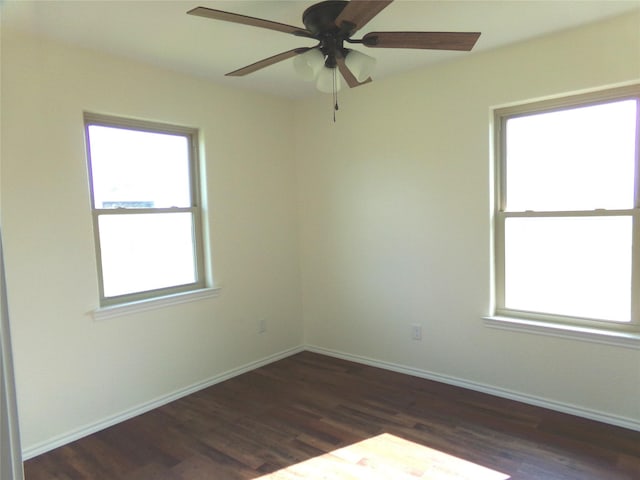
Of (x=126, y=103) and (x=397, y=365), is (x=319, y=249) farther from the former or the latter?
(x=126, y=103)

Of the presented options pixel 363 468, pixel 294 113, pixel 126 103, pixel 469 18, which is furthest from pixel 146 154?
pixel 363 468

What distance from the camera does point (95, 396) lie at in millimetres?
2682

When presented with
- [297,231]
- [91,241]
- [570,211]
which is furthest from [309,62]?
[297,231]

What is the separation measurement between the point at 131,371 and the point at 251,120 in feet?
7.41

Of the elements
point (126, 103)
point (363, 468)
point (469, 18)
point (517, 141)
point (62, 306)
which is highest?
point (469, 18)

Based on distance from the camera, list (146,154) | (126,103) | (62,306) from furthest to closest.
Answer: (146,154) < (126,103) < (62,306)

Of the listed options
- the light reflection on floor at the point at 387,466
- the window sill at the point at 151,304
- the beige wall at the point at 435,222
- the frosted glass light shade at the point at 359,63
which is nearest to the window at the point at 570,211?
the beige wall at the point at 435,222

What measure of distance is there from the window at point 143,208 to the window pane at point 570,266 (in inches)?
97.4

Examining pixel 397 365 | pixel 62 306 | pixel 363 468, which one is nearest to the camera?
pixel 363 468

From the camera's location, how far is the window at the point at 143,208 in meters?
2.79

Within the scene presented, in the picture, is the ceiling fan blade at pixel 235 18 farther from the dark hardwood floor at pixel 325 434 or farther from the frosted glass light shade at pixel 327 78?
the dark hardwood floor at pixel 325 434

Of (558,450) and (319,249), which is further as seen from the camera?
(319,249)

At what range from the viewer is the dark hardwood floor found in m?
2.22

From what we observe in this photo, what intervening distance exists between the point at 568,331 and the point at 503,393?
663mm
